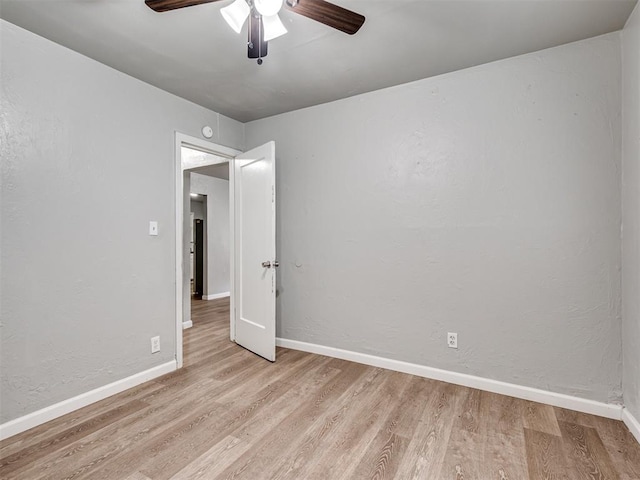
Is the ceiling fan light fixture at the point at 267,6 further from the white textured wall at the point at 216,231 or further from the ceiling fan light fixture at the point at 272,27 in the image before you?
the white textured wall at the point at 216,231

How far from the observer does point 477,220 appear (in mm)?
2508

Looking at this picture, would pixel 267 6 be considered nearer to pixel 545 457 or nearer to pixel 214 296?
pixel 545 457

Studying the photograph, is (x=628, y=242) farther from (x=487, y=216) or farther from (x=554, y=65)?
(x=554, y=65)

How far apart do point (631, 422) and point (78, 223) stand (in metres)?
3.71

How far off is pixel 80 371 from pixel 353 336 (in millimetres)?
2126

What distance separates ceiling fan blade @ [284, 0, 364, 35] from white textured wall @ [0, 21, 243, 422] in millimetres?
1725

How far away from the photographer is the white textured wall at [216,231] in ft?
20.8

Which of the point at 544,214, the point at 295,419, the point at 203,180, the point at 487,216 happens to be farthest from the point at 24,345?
the point at 203,180

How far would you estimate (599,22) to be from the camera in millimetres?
Answer: 1986

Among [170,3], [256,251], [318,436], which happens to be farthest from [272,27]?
[318,436]

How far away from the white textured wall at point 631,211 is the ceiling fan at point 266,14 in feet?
5.40

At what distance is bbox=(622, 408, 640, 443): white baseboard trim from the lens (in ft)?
6.08

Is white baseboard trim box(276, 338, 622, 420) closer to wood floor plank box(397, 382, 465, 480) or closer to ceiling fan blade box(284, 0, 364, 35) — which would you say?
wood floor plank box(397, 382, 465, 480)

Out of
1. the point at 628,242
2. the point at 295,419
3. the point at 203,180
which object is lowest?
the point at 295,419
